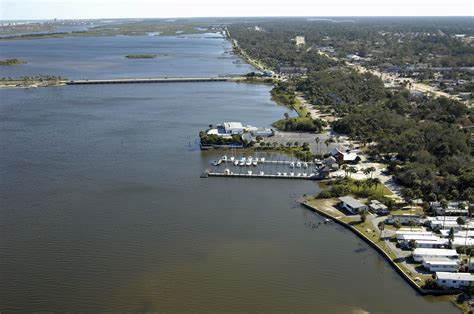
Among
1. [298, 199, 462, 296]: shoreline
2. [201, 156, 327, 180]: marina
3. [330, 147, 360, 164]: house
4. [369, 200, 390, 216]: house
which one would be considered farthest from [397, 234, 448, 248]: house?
[330, 147, 360, 164]: house

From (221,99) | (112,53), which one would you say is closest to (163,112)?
(221,99)

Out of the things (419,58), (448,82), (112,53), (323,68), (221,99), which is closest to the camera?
(221,99)

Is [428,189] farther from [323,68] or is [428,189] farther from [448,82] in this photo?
[323,68]

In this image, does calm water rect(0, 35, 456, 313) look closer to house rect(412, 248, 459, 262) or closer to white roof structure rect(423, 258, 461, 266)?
house rect(412, 248, 459, 262)

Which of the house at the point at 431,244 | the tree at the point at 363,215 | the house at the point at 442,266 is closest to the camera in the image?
the house at the point at 442,266

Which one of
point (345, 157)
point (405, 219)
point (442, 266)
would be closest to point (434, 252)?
Result: point (442, 266)

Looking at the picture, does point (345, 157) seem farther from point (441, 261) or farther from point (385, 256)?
point (441, 261)

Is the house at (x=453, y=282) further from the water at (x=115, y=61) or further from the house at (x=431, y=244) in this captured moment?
the water at (x=115, y=61)

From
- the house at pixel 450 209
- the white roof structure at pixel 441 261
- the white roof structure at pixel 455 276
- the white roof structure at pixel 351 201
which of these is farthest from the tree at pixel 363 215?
the white roof structure at pixel 455 276
